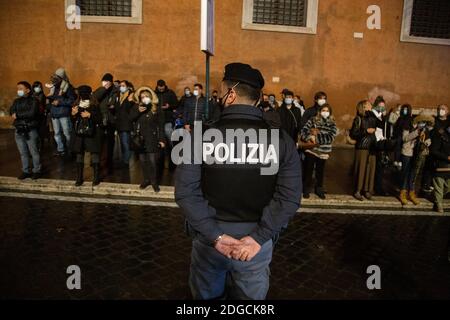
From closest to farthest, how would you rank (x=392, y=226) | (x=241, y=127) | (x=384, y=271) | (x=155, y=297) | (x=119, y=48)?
(x=241, y=127), (x=155, y=297), (x=384, y=271), (x=392, y=226), (x=119, y=48)

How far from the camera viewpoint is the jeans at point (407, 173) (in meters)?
7.46

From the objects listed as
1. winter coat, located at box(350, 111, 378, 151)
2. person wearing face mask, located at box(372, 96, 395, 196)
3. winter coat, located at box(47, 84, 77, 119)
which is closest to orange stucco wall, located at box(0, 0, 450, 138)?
winter coat, located at box(47, 84, 77, 119)

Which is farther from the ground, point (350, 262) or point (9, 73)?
point (9, 73)

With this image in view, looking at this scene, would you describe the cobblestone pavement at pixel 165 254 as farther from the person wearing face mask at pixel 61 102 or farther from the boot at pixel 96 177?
the person wearing face mask at pixel 61 102

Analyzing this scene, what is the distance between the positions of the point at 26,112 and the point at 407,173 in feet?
25.5

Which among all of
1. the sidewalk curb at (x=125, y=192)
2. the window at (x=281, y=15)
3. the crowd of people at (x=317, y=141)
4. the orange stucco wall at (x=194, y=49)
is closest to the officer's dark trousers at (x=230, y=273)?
the sidewalk curb at (x=125, y=192)

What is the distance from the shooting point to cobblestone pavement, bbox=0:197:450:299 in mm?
3891

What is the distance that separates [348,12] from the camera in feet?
46.3

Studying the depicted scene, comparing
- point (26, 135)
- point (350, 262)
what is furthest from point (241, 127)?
point (26, 135)

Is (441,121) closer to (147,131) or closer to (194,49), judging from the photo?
(147,131)

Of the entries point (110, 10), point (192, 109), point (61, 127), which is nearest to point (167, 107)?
point (192, 109)

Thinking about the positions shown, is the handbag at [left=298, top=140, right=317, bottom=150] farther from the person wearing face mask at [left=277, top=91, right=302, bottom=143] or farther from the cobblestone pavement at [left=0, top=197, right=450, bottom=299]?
the cobblestone pavement at [left=0, top=197, right=450, bottom=299]

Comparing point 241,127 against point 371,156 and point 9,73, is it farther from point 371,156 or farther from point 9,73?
point 9,73

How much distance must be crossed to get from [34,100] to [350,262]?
6645mm
